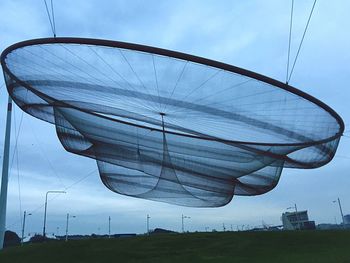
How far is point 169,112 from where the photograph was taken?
20.6m

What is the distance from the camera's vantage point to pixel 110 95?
19391 mm

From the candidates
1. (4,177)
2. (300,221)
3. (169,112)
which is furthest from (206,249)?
(300,221)

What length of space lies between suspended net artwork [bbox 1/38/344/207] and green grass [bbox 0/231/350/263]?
391cm

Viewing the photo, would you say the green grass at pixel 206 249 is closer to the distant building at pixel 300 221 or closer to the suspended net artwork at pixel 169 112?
the suspended net artwork at pixel 169 112

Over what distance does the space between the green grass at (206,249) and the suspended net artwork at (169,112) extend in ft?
12.8

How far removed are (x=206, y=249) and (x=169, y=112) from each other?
9.31m

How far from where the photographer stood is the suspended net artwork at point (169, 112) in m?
16.3

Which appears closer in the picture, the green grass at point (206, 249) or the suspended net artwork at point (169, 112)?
the suspended net artwork at point (169, 112)

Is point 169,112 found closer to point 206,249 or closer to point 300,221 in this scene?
point 206,249

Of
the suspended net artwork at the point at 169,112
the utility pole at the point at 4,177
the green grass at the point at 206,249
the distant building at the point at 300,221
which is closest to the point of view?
the suspended net artwork at the point at 169,112

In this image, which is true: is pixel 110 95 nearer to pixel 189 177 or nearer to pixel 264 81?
pixel 264 81

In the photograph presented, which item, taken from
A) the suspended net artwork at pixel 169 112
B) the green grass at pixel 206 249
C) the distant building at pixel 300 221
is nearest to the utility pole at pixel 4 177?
the green grass at pixel 206 249

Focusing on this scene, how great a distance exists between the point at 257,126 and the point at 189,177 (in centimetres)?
978

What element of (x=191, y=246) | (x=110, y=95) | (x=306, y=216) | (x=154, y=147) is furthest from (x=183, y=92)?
(x=306, y=216)
